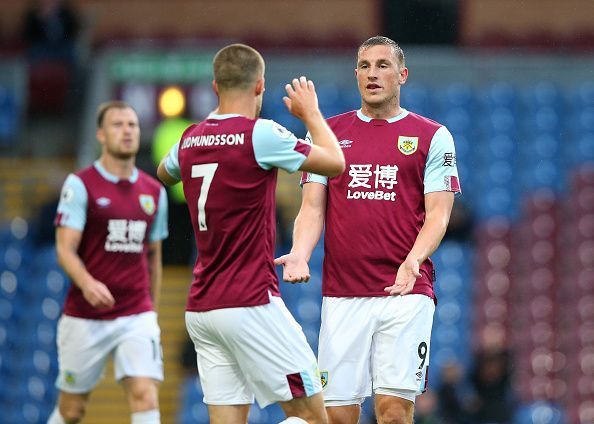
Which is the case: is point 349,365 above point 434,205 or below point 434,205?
below

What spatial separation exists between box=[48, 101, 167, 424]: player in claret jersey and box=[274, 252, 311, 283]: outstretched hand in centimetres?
218

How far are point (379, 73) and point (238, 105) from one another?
946mm

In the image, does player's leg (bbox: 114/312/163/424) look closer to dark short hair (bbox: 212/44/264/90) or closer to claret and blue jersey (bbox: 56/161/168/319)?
claret and blue jersey (bbox: 56/161/168/319)

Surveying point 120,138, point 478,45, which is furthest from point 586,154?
point 120,138

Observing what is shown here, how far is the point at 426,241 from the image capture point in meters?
6.21

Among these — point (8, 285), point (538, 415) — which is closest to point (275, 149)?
point (538, 415)

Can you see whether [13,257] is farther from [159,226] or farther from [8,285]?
[159,226]

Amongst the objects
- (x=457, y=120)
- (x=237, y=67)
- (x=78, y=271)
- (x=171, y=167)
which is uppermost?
(x=457, y=120)

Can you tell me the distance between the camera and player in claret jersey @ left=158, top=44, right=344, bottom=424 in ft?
18.9

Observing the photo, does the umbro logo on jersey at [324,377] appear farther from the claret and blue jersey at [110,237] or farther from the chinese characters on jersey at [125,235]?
the chinese characters on jersey at [125,235]

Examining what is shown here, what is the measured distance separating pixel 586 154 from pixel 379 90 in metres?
10.6

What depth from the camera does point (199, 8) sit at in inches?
797

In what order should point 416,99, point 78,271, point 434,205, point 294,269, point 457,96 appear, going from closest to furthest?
point 294,269, point 434,205, point 78,271, point 416,99, point 457,96

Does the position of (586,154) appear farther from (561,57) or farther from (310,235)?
(310,235)
